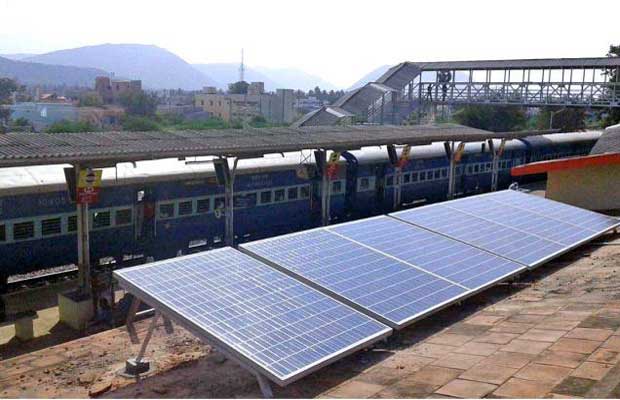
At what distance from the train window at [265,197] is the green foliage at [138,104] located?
94.9 meters

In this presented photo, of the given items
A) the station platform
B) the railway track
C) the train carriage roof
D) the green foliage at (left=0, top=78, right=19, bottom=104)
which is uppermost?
the green foliage at (left=0, top=78, right=19, bottom=104)

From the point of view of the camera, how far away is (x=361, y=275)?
10.1 metres

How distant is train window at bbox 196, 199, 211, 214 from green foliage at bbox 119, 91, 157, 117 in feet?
316

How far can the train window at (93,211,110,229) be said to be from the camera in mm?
16688

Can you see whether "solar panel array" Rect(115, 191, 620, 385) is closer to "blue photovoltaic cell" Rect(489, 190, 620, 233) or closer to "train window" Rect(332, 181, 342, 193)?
"blue photovoltaic cell" Rect(489, 190, 620, 233)

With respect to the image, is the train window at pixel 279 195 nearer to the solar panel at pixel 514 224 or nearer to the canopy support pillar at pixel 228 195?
the canopy support pillar at pixel 228 195

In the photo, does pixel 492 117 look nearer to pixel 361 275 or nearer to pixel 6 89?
pixel 361 275

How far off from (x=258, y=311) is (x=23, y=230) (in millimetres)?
9293

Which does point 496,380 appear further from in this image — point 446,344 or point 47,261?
point 47,261

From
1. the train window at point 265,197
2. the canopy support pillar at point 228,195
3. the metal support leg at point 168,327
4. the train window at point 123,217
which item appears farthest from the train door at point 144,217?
the metal support leg at point 168,327

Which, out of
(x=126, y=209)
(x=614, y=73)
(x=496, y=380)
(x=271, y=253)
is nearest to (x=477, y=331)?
(x=496, y=380)

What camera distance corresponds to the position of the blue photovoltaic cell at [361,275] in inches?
364

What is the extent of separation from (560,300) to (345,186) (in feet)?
47.6

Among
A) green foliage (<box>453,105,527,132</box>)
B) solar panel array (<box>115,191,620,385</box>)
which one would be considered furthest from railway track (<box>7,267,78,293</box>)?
green foliage (<box>453,105,527,132</box>)
